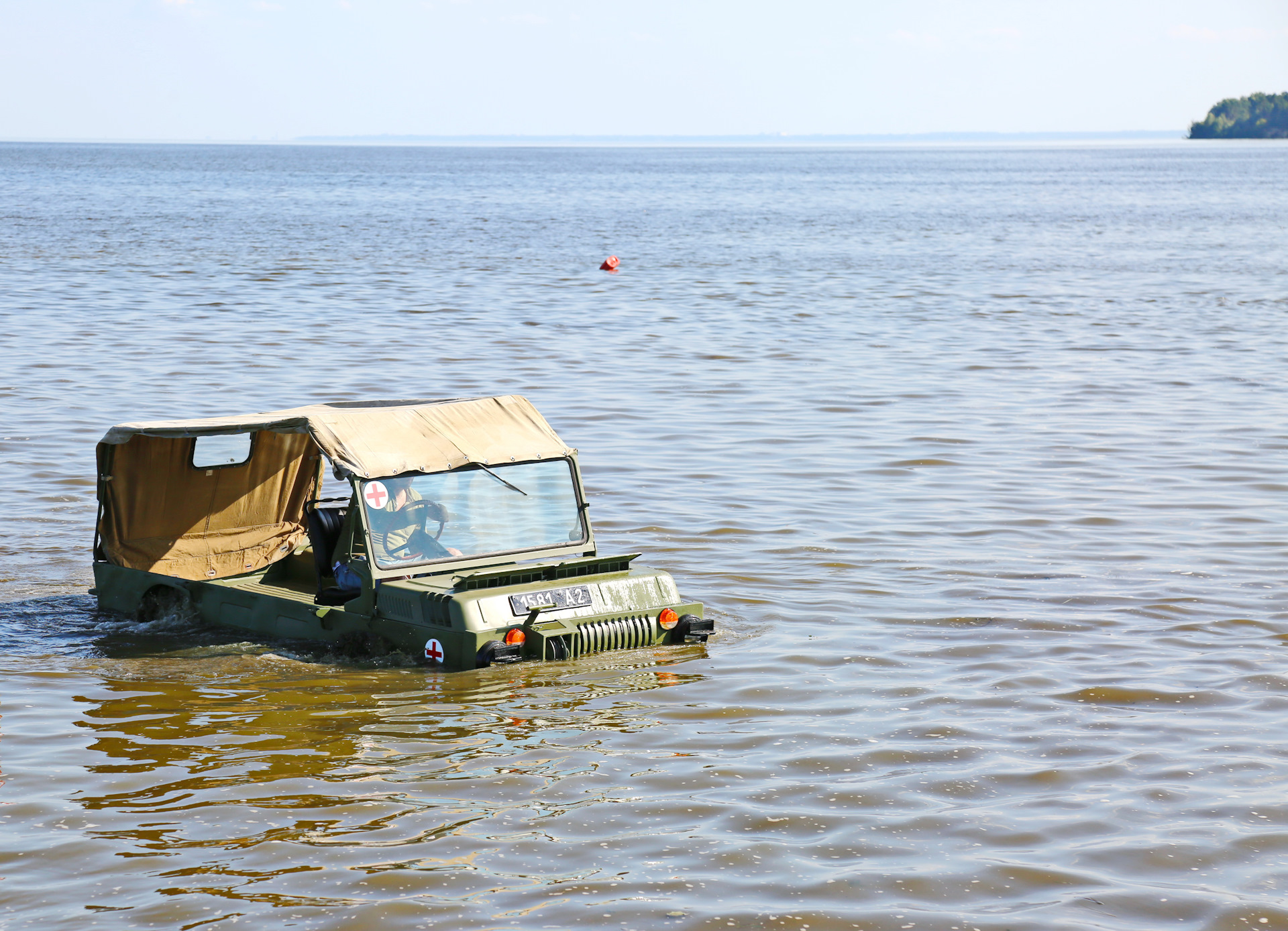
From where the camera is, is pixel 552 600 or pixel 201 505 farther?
pixel 201 505

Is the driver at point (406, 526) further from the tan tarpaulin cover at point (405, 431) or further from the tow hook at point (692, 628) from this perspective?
the tow hook at point (692, 628)

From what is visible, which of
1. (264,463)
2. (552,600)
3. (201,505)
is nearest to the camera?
(552,600)

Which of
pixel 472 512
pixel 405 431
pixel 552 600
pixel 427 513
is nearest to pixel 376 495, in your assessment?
pixel 427 513

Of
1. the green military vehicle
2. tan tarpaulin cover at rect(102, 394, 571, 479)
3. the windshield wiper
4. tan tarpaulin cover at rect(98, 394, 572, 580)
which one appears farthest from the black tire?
the windshield wiper

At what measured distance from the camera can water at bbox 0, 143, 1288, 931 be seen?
7.21 metres

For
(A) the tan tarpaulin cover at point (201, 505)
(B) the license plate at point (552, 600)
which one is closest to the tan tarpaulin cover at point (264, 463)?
(A) the tan tarpaulin cover at point (201, 505)

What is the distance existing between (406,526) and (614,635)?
1.56m

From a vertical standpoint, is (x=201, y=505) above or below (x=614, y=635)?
above

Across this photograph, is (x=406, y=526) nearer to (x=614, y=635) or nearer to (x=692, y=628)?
(x=614, y=635)

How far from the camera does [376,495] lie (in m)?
9.97

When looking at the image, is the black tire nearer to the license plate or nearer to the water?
the water

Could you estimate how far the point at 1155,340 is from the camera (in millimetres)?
28750

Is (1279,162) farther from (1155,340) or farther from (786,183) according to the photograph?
(1155,340)

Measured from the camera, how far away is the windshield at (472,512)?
33.0 feet
